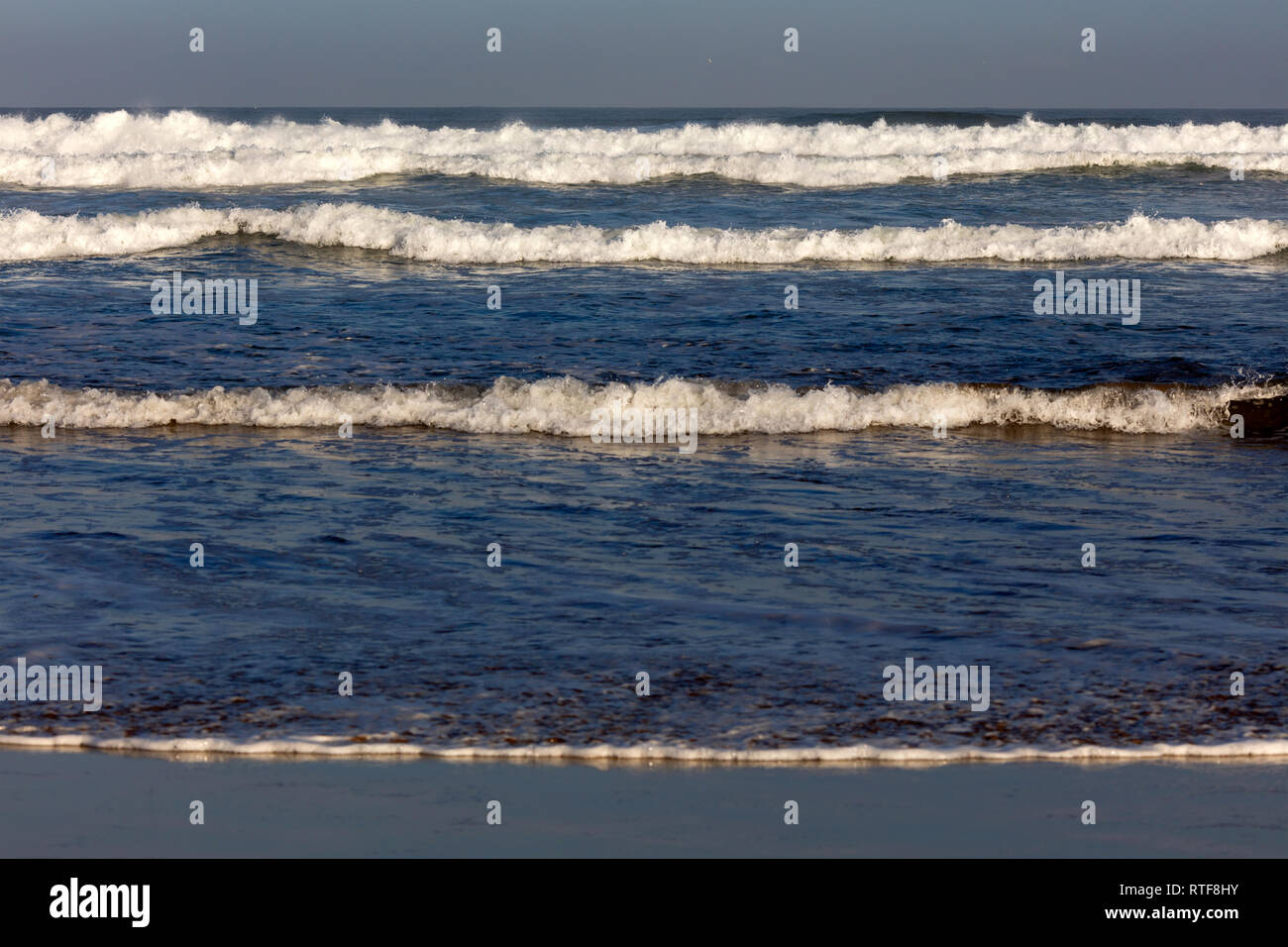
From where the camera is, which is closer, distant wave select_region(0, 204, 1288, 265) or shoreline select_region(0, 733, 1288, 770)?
shoreline select_region(0, 733, 1288, 770)

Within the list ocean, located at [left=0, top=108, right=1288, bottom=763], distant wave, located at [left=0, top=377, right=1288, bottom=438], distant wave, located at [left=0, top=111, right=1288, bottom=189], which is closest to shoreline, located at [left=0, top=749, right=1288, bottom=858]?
ocean, located at [left=0, top=108, right=1288, bottom=763]

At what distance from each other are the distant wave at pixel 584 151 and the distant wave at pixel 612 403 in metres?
18.5

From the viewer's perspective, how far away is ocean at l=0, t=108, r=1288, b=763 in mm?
5676

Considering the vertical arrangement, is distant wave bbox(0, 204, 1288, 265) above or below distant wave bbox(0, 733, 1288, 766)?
above

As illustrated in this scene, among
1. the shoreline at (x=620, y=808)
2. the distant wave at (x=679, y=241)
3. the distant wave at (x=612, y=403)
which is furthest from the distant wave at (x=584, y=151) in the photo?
the shoreline at (x=620, y=808)

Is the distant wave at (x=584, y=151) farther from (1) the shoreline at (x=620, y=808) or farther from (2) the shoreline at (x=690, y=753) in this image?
(1) the shoreline at (x=620, y=808)

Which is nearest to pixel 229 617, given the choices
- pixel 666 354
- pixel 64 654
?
pixel 64 654

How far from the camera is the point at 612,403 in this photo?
12.3 m

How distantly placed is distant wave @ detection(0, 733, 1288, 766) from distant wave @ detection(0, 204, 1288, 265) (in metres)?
15.9

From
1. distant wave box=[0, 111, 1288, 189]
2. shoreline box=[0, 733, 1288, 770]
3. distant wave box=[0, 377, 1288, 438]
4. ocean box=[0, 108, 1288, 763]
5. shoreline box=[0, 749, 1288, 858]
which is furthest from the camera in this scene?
distant wave box=[0, 111, 1288, 189]

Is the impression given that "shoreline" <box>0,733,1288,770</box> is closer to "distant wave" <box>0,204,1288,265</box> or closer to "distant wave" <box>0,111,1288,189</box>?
"distant wave" <box>0,204,1288,265</box>

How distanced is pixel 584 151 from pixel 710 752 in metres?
38.3

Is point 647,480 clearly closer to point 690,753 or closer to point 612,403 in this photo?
point 612,403
